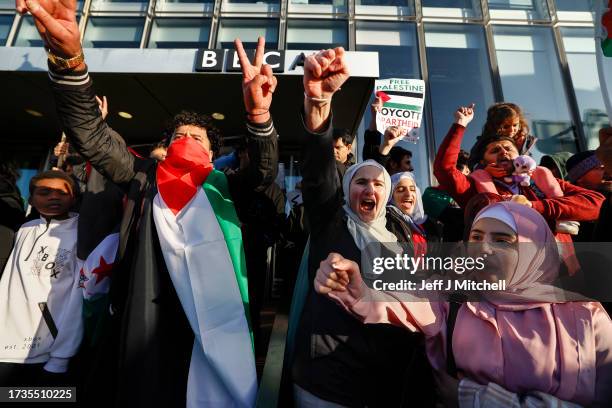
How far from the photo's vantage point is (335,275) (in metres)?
1.04

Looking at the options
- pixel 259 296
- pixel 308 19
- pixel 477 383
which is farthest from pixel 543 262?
pixel 308 19

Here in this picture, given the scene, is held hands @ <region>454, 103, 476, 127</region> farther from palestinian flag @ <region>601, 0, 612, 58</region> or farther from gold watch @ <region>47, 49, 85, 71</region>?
gold watch @ <region>47, 49, 85, 71</region>

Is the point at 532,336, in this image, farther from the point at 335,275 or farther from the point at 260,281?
the point at 260,281

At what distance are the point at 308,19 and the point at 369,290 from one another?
327 inches

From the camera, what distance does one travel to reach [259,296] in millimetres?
2125

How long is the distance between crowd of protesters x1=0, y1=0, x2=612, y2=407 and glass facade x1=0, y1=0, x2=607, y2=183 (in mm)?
6363

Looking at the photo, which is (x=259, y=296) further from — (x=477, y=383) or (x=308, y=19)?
(x=308, y=19)

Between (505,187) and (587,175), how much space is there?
65 centimetres

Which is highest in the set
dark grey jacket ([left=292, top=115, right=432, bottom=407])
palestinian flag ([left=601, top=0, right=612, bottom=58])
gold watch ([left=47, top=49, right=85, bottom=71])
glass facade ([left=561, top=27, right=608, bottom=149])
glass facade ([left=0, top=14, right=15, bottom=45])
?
glass facade ([left=0, top=14, right=15, bottom=45])

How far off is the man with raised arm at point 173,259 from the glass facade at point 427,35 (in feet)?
21.5

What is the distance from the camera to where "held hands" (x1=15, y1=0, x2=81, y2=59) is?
1.41 m

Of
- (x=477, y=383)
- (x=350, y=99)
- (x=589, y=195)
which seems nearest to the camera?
(x=477, y=383)

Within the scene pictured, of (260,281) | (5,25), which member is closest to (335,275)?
(260,281)

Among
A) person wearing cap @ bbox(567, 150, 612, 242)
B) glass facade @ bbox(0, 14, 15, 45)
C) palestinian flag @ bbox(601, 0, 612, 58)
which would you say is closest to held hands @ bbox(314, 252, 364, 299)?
person wearing cap @ bbox(567, 150, 612, 242)
